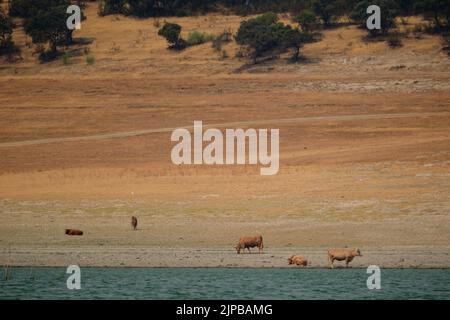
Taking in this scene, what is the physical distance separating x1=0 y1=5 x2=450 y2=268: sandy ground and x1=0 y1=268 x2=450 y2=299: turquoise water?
1.05 meters

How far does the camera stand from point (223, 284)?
25.8 metres

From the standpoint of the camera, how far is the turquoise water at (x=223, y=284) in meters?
24.2

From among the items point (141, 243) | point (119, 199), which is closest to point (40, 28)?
point (119, 199)

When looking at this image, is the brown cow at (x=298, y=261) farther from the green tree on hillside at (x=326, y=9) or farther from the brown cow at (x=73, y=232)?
the green tree on hillside at (x=326, y=9)

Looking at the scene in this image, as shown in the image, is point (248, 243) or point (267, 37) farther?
point (267, 37)

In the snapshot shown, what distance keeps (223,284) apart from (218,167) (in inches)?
829

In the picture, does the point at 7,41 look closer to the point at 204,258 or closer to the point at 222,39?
the point at 222,39

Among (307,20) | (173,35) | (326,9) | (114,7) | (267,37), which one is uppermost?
(114,7)

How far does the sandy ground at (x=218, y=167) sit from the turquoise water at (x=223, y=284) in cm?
105

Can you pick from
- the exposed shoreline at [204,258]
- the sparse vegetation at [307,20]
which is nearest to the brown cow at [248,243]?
the exposed shoreline at [204,258]

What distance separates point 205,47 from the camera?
7906 centimetres

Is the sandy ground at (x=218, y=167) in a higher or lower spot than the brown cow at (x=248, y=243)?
higher

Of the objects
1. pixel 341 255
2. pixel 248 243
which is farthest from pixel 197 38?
Answer: pixel 341 255
